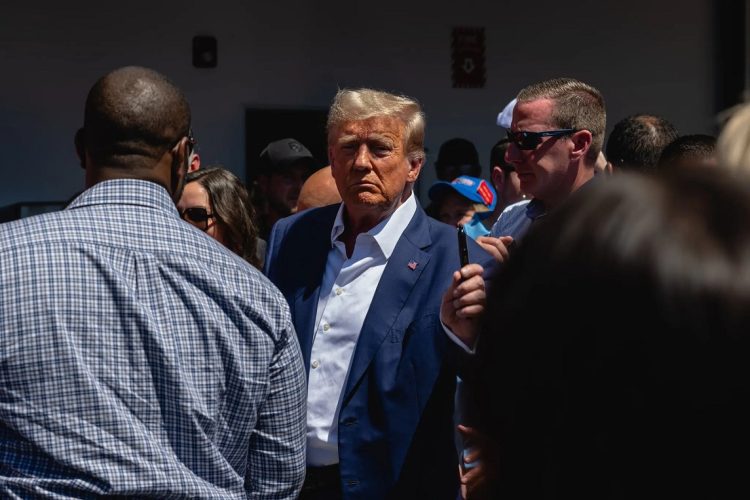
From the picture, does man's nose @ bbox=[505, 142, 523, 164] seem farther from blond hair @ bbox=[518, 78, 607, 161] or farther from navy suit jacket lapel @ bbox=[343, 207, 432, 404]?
navy suit jacket lapel @ bbox=[343, 207, 432, 404]

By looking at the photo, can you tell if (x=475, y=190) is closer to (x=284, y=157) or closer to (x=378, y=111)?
(x=284, y=157)

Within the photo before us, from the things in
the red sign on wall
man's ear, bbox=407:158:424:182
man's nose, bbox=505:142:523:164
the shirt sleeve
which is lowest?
the shirt sleeve

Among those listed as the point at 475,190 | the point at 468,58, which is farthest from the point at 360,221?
the point at 468,58

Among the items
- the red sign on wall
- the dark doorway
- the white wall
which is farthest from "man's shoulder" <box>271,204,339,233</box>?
the red sign on wall

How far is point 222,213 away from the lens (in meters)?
3.73

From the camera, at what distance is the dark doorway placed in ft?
23.5

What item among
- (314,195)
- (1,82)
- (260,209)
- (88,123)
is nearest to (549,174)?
(314,195)

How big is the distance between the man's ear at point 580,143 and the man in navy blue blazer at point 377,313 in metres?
0.50

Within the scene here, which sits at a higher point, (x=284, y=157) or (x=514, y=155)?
(x=514, y=155)

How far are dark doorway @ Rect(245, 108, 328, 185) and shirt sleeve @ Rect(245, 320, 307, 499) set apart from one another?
4.98m

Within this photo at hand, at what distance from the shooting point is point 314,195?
375cm

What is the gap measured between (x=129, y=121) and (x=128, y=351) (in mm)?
→ 517

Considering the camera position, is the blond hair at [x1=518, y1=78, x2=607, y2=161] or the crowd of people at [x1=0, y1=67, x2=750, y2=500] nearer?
the crowd of people at [x1=0, y1=67, x2=750, y2=500]

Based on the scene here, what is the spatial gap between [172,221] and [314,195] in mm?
1664
